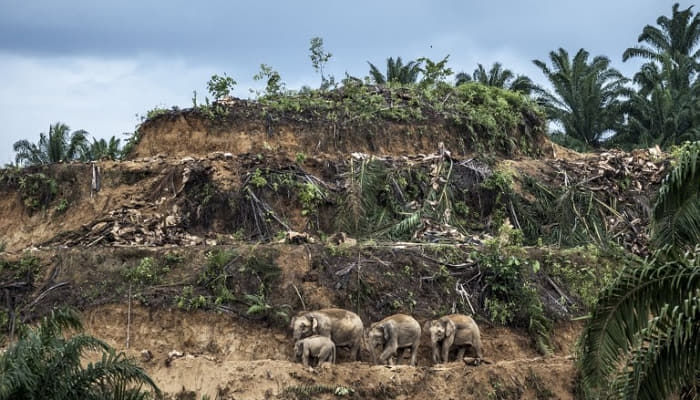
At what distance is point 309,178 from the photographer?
22219mm

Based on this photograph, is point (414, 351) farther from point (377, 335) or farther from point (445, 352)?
point (377, 335)

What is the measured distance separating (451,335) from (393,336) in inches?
44.6

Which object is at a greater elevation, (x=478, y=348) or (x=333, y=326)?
(x=333, y=326)

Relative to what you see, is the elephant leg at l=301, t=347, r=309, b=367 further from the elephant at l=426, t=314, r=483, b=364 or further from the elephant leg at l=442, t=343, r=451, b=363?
the elephant leg at l=442, t=343, r=451, b=363

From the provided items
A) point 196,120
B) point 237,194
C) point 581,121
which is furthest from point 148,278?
point 581,121

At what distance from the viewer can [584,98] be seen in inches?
1545

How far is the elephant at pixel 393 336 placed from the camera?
16203 millimetres

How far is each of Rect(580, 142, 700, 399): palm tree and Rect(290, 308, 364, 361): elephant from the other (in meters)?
5.04

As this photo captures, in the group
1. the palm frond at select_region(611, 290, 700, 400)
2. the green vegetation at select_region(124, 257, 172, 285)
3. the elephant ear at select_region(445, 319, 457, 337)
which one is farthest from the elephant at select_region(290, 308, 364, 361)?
the palm frond at select_region(611, 290, 700, 400)

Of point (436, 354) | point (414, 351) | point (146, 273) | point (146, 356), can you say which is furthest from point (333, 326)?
→ point (146, 273)

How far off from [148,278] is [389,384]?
16.8ft

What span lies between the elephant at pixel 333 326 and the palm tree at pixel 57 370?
367cm

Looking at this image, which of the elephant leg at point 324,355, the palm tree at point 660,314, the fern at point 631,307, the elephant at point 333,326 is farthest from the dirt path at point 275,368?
the fern at point 631,307

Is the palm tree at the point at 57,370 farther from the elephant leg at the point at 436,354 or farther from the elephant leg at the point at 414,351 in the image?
the elephant leg at the point at 436,354
